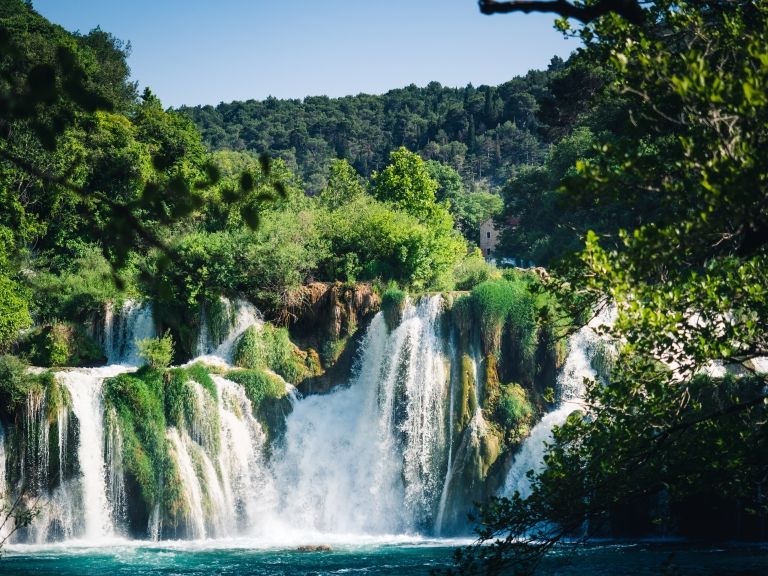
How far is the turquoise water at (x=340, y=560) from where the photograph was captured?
17.2m

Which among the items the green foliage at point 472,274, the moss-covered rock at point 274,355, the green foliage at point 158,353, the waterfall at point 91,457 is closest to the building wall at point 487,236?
the green foliage at point 472,274

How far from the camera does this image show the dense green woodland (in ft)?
19.6

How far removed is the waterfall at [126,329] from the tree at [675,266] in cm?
1954

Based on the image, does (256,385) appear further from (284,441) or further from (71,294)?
(71,294)

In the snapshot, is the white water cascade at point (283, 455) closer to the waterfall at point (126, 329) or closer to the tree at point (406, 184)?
the waterfall at point (126, 329)

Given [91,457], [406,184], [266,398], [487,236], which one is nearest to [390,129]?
[487,236]

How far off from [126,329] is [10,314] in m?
3.38

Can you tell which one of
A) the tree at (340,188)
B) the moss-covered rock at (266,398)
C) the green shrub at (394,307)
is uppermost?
the tree at (340,188)

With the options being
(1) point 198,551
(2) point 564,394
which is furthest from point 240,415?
(2) point 564,394

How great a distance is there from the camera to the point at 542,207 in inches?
1934

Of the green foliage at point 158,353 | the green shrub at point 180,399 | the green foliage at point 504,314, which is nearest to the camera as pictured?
the green shrub at point 180,399

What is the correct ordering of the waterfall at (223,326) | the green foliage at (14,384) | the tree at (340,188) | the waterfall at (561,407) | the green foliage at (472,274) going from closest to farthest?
the green foliage at (14,384)
the waterfall at (561,407)
the waterfall at (223,326)
the green foliage at (472,274)
the tree at (340,188)

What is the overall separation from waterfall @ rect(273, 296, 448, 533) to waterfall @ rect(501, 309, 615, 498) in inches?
76.2

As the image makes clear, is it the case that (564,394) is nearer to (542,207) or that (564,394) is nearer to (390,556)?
(390,556)
